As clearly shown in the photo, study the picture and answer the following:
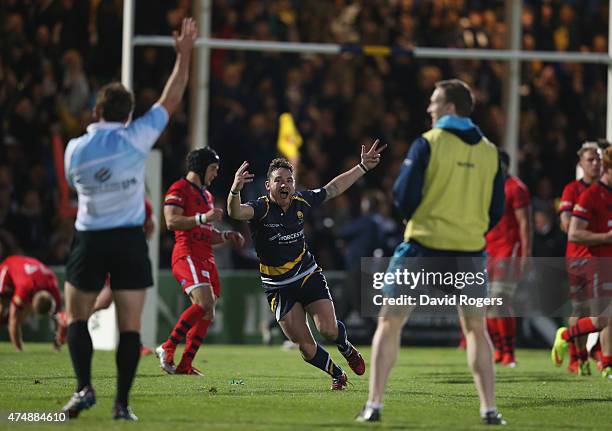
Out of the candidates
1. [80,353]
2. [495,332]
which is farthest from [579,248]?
Result: [80,353]

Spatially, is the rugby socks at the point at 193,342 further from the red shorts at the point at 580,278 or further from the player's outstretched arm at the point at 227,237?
the red shorts at the point at 580,278

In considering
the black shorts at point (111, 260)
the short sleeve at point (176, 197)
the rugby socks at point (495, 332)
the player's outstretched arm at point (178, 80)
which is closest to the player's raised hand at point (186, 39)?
the player's outstretched arm at point (178, 80)

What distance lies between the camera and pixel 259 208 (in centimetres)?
1201

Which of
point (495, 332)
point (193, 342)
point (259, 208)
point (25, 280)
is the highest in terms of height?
point (259, 208)

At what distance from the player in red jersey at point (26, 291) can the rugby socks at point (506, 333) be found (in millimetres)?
5463

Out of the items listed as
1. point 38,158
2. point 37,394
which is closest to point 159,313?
point 38,158

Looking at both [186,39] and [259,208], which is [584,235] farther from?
[186,39]

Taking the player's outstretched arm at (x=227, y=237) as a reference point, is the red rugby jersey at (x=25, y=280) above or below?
below

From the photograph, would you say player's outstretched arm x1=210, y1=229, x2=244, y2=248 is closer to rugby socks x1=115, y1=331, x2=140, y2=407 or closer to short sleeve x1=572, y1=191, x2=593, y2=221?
short sleeve x1=572, y1=191, x2=593, y2=221

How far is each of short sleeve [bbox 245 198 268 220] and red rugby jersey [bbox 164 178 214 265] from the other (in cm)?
131

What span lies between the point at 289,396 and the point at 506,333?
5869 mm

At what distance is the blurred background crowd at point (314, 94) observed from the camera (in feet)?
65.6

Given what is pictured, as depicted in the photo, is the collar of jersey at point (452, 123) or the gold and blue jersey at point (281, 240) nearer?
the collar of jersey at point (452, 123)

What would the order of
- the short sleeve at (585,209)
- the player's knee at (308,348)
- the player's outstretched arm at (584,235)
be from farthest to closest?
the short sleeve at (585,209), the player's outstretched arm at (584,235), the player's knee at (308,348)
